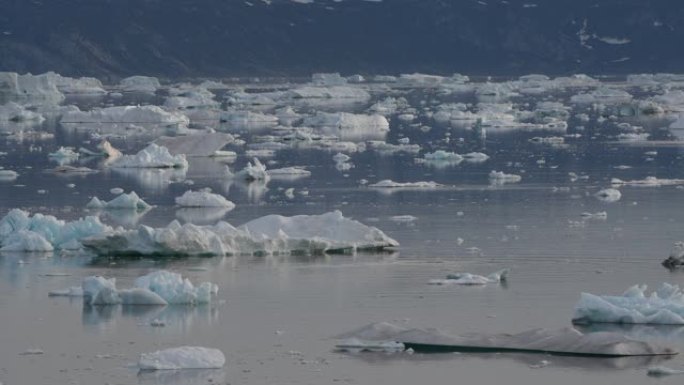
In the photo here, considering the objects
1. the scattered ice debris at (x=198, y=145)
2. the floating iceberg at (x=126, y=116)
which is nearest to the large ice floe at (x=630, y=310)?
the scattered ice debris at (x=198, y=145)

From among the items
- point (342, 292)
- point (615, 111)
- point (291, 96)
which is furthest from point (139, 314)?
point (291, 96)

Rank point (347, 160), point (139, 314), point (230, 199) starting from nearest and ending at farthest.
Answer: point (139, 314), point (230, 199), point (347, 160)

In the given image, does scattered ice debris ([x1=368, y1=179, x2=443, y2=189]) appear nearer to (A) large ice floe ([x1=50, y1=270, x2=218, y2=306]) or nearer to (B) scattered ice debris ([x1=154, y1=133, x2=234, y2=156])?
(B) scattered ice debris ([x1=154, y1=133, x2=234, y2=156])

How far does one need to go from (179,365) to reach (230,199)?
1079cm

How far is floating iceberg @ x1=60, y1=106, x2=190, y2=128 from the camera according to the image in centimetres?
3969

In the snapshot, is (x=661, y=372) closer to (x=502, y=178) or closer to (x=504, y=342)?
(x=504, y=342)

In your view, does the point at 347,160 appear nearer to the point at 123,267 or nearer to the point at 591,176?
the point at 591,176

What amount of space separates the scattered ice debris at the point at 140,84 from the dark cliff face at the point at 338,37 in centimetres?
1190

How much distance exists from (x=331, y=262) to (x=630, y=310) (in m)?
3.70

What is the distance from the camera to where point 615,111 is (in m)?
45.8

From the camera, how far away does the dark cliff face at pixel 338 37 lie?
89.0 m

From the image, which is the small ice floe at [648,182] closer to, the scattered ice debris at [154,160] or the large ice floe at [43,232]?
the scattered ice debris at [154,160]

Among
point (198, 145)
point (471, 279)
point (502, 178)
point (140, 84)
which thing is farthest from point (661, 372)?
point (140, 84)

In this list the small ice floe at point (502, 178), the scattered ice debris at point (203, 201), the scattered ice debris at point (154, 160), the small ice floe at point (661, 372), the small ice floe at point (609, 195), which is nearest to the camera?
the small ice floe at point (661, 372)
